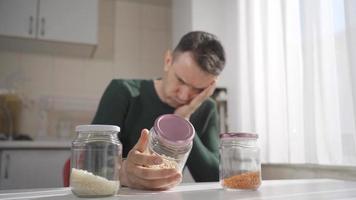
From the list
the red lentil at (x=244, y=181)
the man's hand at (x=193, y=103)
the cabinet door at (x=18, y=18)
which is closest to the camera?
the red lentil at (x=244, y=181)

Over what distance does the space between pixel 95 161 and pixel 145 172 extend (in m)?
0.10

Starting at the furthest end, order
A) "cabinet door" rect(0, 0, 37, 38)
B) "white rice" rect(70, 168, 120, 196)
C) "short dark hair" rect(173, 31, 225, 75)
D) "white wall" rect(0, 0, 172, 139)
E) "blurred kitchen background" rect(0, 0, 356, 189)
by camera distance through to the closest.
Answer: "white wall" rect(0, 0, 172, 139) < "cabinet door" rect(0, 0, 37, 38) < "blurred kitchen background" rect(0, 0, 356, 189) < "short dark hair" rect(173, 31, 225, 75) < "white rice" rect(70, 168, 120, 196)

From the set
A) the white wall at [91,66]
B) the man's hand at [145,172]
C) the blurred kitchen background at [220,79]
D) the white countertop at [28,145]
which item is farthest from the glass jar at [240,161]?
the white wall at [91,66]

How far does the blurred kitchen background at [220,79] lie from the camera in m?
1.11

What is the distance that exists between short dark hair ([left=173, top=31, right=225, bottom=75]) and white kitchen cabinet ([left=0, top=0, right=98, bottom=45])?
1.31 meters

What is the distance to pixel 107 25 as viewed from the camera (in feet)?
7.96

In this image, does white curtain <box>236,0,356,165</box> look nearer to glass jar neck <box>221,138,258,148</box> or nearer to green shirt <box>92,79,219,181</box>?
green shirt <box>92,79,219,181</box>

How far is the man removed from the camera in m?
0.89

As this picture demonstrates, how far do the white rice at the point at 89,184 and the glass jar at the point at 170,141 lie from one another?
0.32 feet

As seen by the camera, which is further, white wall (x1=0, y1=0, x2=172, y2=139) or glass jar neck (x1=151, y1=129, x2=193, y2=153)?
white wall (x1=0, y1=0, x2=172, y2=139)

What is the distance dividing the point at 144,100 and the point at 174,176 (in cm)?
55

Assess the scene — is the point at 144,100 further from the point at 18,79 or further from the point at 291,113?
the point at 18,79

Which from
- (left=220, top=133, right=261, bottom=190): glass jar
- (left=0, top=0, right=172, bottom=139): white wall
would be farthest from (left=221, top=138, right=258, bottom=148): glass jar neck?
(left=0, top=0, right=172, bottom=139): white wall

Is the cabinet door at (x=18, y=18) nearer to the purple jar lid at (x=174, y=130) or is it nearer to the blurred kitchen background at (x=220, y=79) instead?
the blurred kitchen background at (x=220, y=79)
